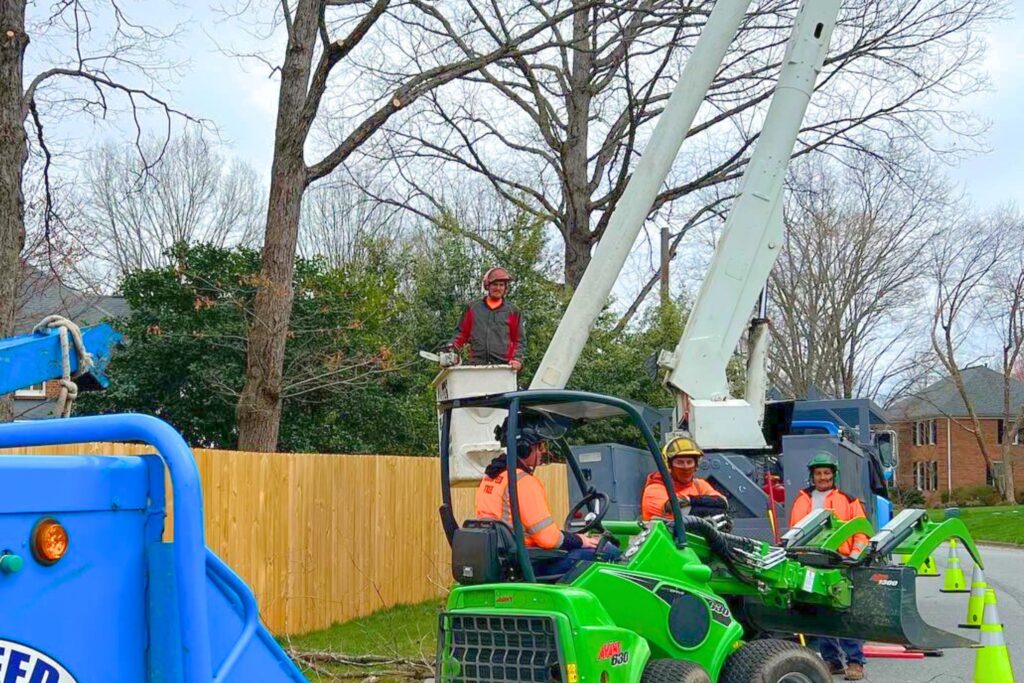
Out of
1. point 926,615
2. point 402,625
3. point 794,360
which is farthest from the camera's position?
point 794,360

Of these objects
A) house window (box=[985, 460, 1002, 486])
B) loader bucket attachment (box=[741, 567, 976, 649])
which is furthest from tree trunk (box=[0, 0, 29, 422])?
house window (box=[985, 460, 1002, 486])

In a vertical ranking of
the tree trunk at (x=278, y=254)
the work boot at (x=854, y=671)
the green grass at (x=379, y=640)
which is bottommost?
the green grass at (x=379, y=640)

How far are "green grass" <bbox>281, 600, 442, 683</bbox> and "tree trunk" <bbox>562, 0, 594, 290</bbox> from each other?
12.7 meters

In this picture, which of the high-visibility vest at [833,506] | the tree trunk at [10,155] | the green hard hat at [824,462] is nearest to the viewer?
the tree trunk at [10,155]

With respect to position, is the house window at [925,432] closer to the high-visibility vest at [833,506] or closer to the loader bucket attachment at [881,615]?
the high-visibility vest at [833,506]

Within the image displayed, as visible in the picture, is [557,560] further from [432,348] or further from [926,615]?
[432,348]

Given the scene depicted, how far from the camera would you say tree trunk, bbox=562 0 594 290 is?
26016 millimetres

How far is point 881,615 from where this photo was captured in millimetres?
7574

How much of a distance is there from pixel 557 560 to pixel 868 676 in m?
4.92

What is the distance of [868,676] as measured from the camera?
10398mm

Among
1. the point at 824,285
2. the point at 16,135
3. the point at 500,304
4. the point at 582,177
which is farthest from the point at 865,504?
the point at 824,285

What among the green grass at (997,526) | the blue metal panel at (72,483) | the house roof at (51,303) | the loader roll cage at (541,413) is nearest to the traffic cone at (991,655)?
the loader roll cage at (541,413)

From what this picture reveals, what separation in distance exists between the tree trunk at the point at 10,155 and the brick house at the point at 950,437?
62.5 meters

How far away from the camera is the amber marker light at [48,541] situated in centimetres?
254
